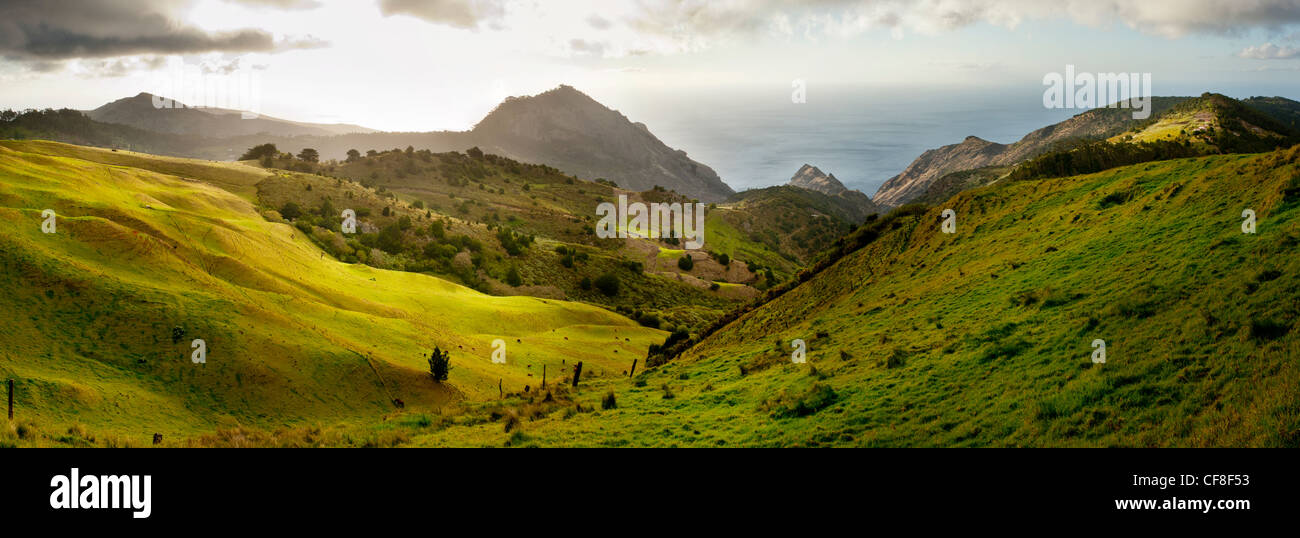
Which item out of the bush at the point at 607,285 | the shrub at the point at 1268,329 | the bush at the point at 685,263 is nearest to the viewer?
the shrub at the point at 1268,329

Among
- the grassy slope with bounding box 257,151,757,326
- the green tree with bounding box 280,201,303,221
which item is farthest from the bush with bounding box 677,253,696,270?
the green tree with bounding box 280,201,303,221

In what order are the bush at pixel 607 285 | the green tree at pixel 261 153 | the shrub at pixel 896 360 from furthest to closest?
the green tree at pixel 261 153, the bush at pixel 607 285, the shrub at pixel 896 360

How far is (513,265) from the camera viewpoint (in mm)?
68875

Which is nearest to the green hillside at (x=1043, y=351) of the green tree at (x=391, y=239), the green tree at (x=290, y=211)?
the green tree at (x=391, y=239)

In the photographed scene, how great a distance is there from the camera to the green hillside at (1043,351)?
27.4 ft

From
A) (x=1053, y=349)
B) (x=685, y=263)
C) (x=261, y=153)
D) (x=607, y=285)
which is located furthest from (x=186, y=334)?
(x=261, y=153)

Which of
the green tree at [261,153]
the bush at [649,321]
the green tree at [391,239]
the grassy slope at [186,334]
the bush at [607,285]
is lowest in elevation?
the bush at [649,321]

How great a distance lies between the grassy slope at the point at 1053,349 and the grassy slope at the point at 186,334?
5.89 metres

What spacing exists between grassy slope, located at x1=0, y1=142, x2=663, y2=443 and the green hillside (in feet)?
17.6

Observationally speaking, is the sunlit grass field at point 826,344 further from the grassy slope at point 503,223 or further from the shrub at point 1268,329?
the grassy slope at point 503,223

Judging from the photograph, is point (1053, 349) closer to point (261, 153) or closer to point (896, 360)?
point (896, 360)

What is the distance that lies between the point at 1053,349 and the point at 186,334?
73.2 ft

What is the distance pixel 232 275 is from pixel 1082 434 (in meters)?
26.9

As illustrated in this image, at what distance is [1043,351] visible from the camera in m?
11.5
